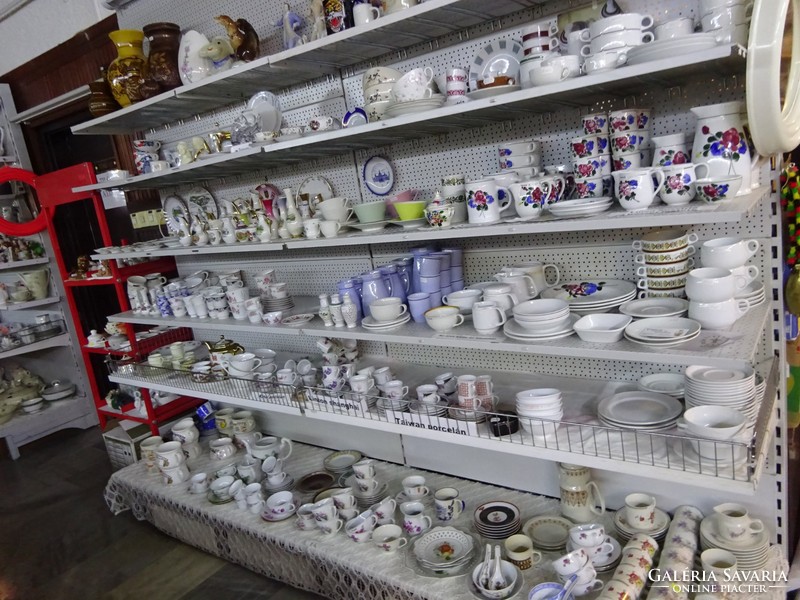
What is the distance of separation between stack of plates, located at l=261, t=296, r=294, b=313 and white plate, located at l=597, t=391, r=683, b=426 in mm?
1407

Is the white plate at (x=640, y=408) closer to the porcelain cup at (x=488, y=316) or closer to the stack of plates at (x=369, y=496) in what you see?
the porcelain cup at (x=488, y=316)

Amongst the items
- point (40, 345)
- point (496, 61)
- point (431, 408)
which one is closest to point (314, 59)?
point (496, 61)

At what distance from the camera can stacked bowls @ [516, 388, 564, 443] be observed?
1.67 metres

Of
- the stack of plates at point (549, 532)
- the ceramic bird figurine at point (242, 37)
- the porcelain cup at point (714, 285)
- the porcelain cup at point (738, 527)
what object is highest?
the ceramic bird figurine at point (242, 37)

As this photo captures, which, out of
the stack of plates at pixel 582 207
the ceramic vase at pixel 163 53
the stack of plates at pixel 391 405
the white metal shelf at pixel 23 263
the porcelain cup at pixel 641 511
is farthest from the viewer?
the white metal shelf at pixel 23 263

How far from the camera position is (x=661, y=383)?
175cm

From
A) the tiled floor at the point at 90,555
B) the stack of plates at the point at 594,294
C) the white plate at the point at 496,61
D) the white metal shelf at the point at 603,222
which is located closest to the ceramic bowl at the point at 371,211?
the white metal shelf at the point at 603,222

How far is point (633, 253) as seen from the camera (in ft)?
5.80

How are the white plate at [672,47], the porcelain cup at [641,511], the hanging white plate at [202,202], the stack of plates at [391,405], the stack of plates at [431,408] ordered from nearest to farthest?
the white plate at [672,47], the porcelain cup at [641,511], the stack of plates at [431,408], the stack of plates at [391,405], the hanging white plate at [202,202]

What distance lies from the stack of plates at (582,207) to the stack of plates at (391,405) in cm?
89

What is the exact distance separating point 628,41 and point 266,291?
5.69 feet

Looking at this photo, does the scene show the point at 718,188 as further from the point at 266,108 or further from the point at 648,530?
the point at 266,108

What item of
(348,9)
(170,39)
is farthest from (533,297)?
(170,39)

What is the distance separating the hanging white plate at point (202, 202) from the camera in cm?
293
